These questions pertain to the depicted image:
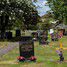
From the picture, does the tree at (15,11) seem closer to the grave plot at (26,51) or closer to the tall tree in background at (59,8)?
the grave plot at (26,51)

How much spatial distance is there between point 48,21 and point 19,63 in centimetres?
8268

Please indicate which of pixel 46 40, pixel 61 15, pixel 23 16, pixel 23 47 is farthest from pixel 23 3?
pixel 61 15

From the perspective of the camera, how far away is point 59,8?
3342 inches

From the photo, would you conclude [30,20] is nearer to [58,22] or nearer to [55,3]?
[55,3]

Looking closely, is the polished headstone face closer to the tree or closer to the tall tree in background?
the tree

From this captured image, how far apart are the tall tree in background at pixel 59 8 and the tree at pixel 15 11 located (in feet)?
97.9

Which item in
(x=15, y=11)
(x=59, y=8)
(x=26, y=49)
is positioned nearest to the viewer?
(x=26, y=49)

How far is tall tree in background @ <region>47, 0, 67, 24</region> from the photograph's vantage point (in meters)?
82.8

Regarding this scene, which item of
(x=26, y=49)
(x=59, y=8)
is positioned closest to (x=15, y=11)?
(x=26, y=49)

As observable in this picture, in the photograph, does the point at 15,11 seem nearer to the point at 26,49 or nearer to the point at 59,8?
the point at 26,49

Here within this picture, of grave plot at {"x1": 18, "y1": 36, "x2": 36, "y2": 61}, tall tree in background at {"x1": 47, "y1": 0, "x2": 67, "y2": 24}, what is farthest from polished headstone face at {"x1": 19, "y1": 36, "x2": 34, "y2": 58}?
tall tree in background at {"x1": 47, "y1": 0, "x2": 67, "y2": 24}

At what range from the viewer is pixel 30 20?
53906 mm

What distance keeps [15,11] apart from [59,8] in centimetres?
3479

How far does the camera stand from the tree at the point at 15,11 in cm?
5003
